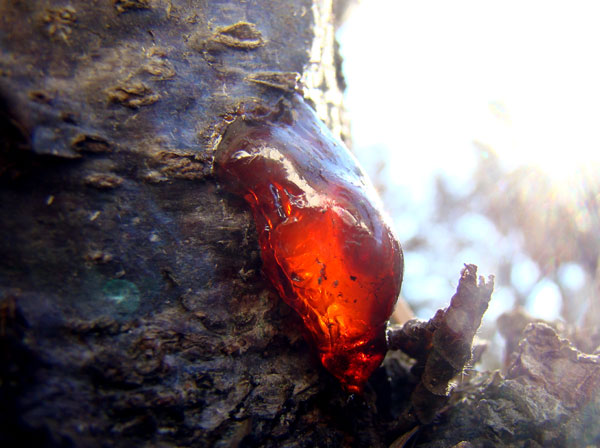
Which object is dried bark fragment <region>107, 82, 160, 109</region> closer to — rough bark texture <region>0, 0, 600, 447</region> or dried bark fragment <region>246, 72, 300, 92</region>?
rough bark texture <region>0, 0, 600, 447</region>

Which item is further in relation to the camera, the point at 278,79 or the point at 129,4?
the point at 278,79

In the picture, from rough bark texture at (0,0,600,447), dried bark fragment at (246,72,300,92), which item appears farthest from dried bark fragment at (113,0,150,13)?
dried bark fragment at (246,72,300,92)

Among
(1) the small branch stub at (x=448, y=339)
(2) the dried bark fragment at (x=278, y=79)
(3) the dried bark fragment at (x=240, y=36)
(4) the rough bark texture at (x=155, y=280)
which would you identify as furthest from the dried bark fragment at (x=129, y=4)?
(1) the small branch stub at (x=448, y=339)

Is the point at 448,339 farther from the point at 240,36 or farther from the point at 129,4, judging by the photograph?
the point at 129,4

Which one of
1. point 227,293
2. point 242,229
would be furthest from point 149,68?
point 227,293

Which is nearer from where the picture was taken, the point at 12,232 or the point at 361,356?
the point at 12,232

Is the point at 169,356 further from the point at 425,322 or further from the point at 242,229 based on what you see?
the point at 425,322

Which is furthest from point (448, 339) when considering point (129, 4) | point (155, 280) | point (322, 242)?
point (129, 4)

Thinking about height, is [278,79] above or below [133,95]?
above
